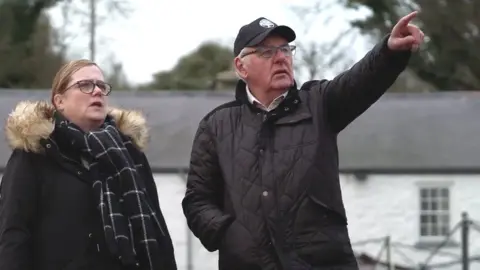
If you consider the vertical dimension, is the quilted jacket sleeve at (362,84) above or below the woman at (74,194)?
above

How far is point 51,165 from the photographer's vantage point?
412cm

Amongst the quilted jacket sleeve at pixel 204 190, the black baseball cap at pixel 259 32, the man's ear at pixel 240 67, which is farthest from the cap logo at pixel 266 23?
the quilted jacket sleeve at pixel 204 190

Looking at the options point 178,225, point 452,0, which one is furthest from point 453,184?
point 452,0

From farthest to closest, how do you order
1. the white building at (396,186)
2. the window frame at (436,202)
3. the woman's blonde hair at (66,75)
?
the window frame at (436,202) → the white building at (396,186) → the woman's blonde hair at (66,75)

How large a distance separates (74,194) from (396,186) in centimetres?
1511

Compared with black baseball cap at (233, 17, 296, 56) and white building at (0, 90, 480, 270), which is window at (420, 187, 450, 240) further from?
black baseball cap at (233, 17, 296, 56)

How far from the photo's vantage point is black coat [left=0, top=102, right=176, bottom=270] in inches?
159

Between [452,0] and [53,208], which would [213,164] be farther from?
[452,0]

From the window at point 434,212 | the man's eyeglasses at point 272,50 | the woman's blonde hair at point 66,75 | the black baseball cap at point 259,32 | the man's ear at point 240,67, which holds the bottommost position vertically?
the window at point 434,212

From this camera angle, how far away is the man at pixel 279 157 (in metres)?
3.67

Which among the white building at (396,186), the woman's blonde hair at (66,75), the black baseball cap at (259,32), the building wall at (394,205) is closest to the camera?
the black baseball cap at (259,32)

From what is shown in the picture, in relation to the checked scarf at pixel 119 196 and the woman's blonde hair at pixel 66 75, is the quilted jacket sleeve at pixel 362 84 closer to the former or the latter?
the checked scarf at pixel 119 196

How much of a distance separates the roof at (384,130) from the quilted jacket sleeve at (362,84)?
14701mm

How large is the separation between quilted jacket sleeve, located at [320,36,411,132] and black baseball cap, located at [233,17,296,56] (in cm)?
26
